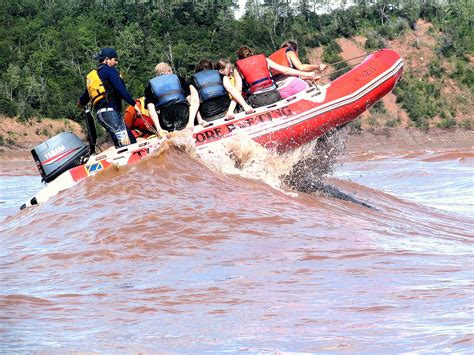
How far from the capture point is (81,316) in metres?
4.91

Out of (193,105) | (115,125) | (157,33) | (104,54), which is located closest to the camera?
(104,54)

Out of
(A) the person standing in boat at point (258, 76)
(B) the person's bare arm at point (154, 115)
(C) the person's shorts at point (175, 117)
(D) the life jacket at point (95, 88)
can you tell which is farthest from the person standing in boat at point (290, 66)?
(D) the life jacket at point (95, 88)

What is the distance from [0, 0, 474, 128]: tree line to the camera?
4547cm

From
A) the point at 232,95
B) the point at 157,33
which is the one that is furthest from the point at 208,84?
the point at 157,33

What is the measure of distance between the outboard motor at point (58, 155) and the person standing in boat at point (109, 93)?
406mm

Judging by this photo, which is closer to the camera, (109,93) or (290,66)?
(109,93)

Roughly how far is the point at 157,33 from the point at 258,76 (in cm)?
4625

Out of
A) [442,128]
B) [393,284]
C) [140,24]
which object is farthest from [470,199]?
[140,24]

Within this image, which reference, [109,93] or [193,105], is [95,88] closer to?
[109,93]

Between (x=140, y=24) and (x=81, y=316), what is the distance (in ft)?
173

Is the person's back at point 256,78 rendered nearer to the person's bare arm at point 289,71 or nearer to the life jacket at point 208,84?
the person's bare arm at point 289,71

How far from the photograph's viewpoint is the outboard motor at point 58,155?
9.73 meters

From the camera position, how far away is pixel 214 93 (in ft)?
32.8

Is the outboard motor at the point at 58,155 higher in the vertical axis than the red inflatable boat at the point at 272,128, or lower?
higher
